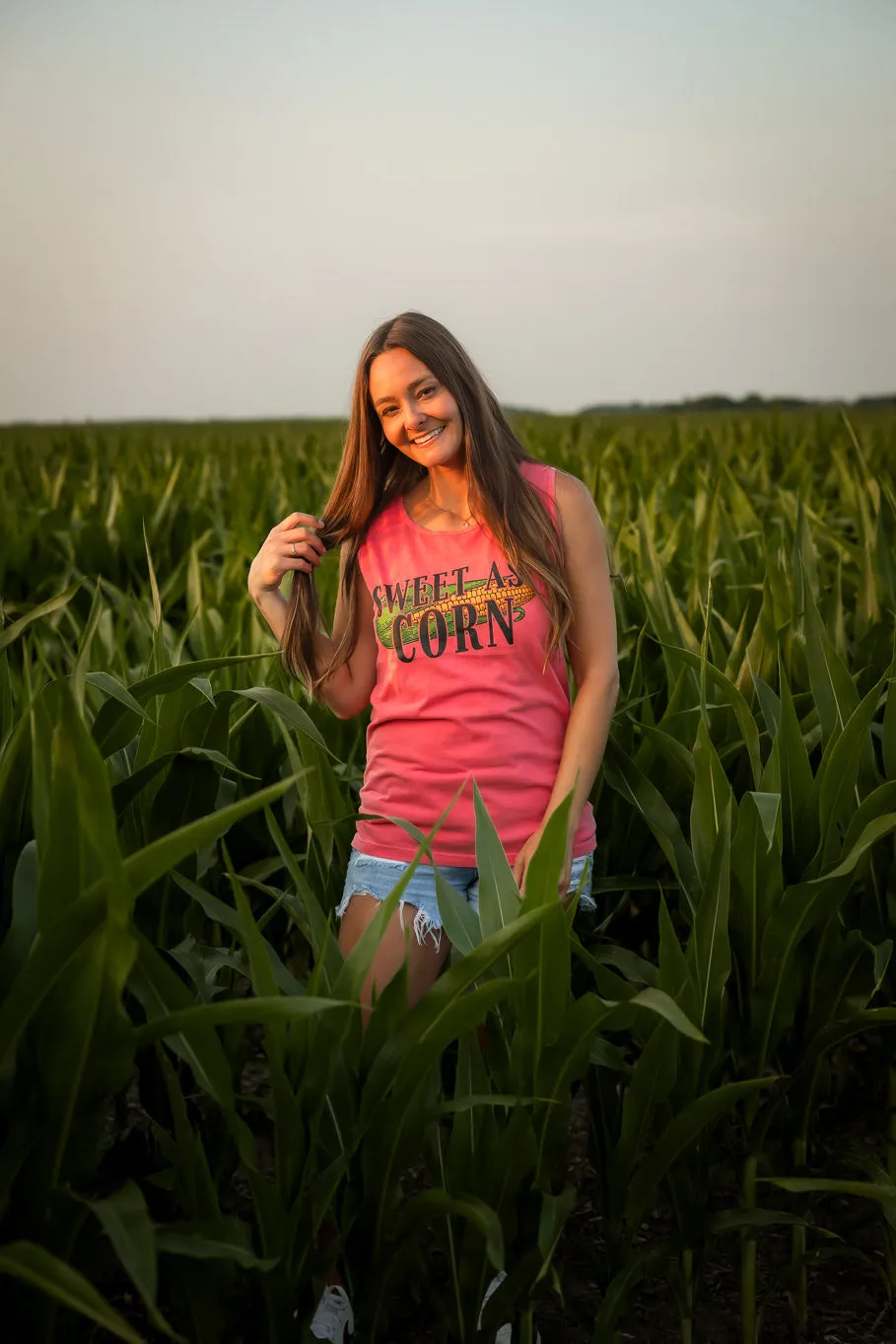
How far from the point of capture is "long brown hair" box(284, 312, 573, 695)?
4.50 feet

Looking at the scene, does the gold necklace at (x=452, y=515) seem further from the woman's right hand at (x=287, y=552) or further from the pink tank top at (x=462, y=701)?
the woman's right hand at (x=287, y=552)

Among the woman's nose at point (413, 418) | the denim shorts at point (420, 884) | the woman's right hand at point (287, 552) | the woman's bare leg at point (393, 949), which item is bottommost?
the woman's bare leg at point (393, 949)

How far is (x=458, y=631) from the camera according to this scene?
→ 1407 millimetres

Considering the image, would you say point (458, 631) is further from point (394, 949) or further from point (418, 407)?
point (394, 949)

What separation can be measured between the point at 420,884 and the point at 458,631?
0.29 m

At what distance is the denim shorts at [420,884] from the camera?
1.32 metres

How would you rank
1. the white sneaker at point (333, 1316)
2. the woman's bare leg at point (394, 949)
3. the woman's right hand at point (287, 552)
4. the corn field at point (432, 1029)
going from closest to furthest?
the corn field at point (432, 1029), the white sneaker at point (333, 1316), the woman's bare leg at point (394, 949), the woman's right hand at point (287, 552)

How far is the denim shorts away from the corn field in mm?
42

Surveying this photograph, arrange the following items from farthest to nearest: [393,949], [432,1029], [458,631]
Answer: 1. [458,631]
2. [393,949]
3. [432,1029]

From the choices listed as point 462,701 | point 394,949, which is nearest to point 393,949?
point 394,949

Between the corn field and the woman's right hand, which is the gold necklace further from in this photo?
the corn field

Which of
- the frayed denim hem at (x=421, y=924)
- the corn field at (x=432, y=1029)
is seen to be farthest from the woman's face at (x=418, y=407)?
the frayed denim hem at (x=421, y=924)

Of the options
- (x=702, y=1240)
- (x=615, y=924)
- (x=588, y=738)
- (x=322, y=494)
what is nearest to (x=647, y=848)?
(x=615, y=924)

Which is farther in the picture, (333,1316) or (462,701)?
(462,701)
